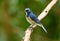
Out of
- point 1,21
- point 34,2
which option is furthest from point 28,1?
point 1,21

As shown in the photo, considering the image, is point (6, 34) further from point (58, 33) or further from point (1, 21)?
point (58, 33)

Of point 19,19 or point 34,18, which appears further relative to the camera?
point 19,19

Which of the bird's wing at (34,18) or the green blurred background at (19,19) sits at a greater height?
the green blurred background at (19,19)

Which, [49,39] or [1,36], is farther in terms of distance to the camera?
[49,39]

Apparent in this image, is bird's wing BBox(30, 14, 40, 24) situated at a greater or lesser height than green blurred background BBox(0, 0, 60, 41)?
lesser

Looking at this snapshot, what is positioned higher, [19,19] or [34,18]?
[19,19]

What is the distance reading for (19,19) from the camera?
504cm

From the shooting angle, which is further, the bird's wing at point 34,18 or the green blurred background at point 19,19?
the green blurred background at point 19,19

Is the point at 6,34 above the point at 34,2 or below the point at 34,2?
below

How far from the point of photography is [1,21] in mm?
5020

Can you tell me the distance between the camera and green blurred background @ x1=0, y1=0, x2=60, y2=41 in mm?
4908

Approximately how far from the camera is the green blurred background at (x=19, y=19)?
491 centimetres

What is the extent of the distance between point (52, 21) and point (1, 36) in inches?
28.9

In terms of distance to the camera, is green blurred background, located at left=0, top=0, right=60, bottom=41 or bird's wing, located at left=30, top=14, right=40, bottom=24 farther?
green blurred background, located at left=0, top=0, right=60, bottom=41
